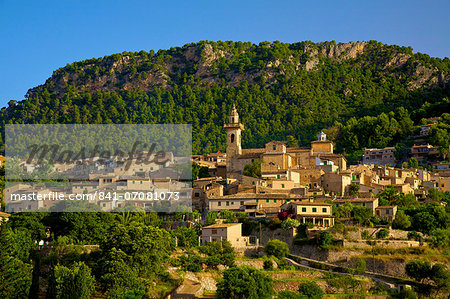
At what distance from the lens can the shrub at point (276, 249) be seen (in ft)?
156

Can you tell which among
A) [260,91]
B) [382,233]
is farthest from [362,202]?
[260,91]

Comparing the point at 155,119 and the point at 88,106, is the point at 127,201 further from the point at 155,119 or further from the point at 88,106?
the point at 88,106

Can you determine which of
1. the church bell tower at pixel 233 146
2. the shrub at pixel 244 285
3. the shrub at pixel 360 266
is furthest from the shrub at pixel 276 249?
the church bell tower at pixel 233 146

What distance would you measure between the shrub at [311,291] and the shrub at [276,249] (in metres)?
6.29

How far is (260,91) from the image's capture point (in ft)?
412

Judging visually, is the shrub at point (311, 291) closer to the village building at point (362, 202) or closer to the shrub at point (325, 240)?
the shrub at point (325, 240)

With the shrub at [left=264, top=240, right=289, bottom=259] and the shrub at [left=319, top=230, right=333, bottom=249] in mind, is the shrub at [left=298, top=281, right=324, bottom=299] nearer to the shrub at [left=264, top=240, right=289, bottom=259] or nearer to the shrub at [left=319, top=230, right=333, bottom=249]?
the shrub at [left=264, top=240, right=289, bottom=259]

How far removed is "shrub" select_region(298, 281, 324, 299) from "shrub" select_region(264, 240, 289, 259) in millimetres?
6290

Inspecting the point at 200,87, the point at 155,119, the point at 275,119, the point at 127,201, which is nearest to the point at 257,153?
the point at 127,201

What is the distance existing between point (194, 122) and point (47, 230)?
71.1m

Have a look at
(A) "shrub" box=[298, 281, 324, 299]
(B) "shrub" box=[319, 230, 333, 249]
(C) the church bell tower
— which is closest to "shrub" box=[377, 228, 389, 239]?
(B) "shrub" box=[319, 230, 333, 249]

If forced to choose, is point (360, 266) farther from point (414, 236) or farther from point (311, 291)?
point (311, 291)

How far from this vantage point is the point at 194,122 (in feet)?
392

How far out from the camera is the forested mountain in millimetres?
107625
